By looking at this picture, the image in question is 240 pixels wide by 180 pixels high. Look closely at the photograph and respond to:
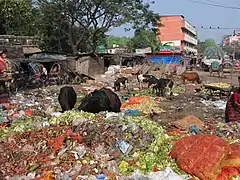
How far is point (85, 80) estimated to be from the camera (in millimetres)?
22719

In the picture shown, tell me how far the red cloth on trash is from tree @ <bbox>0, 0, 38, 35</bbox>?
809 inches

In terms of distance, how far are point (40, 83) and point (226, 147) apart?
48.6 feet

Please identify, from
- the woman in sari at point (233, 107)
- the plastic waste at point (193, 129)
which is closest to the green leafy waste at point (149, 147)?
the plastic waste at point (193, 129)

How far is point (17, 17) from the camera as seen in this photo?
24734 millimetres

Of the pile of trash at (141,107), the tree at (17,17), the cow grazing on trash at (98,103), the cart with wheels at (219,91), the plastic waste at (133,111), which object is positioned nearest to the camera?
the cow grazing on trash at (98,103)

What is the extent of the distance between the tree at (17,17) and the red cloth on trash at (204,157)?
809 inches

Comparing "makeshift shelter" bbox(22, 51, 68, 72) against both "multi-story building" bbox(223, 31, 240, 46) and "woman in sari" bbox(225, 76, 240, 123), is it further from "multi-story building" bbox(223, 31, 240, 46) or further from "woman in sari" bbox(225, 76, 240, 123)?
"multi-story building" bbox(223, 31, 240, 46)

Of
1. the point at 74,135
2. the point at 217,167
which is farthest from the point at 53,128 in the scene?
the point at 217,167

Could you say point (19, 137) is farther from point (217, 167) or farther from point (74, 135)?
point (217, 167)

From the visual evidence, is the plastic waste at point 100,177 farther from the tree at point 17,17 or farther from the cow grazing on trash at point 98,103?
the tree at point 17,17

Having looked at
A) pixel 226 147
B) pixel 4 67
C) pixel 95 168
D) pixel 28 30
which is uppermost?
pixel 28 30

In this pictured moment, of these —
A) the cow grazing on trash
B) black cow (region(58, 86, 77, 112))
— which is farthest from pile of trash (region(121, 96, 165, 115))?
black cow (region(58, 86, 77, 112))

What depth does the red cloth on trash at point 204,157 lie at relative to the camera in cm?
522

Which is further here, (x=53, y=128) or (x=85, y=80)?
(x=85, y=80)
